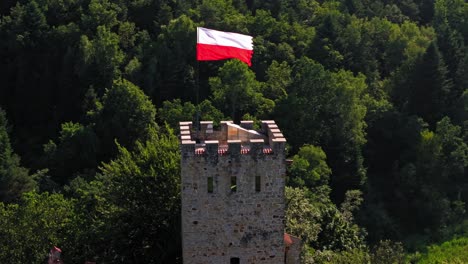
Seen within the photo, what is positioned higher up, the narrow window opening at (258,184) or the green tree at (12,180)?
the narrow window opening at (258,184)

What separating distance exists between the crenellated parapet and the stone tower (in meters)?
0.05

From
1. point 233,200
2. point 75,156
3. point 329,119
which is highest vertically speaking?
point 329,119

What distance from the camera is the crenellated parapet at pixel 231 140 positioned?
3278cm

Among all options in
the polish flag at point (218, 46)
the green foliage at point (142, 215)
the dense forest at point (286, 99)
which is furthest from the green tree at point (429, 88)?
the polish flag at point (218, 46)

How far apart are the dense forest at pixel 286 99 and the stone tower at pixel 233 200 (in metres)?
18.5

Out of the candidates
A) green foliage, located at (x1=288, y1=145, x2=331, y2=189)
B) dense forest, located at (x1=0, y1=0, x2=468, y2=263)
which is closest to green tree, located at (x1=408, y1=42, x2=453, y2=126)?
dense forest, located at (x1=0, y1=0, x2=468, y2=263)

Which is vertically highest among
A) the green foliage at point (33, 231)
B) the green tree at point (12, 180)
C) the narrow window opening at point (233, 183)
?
the narrow window opening at point (233, 183)

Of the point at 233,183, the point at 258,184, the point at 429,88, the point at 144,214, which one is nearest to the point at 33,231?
the point at 144,214

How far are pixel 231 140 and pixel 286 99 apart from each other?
39784 millimetres

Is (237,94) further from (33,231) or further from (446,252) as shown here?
(33,231)

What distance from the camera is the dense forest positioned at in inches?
2763

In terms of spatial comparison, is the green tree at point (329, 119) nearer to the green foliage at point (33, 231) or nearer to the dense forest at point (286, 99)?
the dense forest at point (286, 99)

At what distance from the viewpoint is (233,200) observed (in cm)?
3350

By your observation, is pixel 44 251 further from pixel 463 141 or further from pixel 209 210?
pixel 463 141
